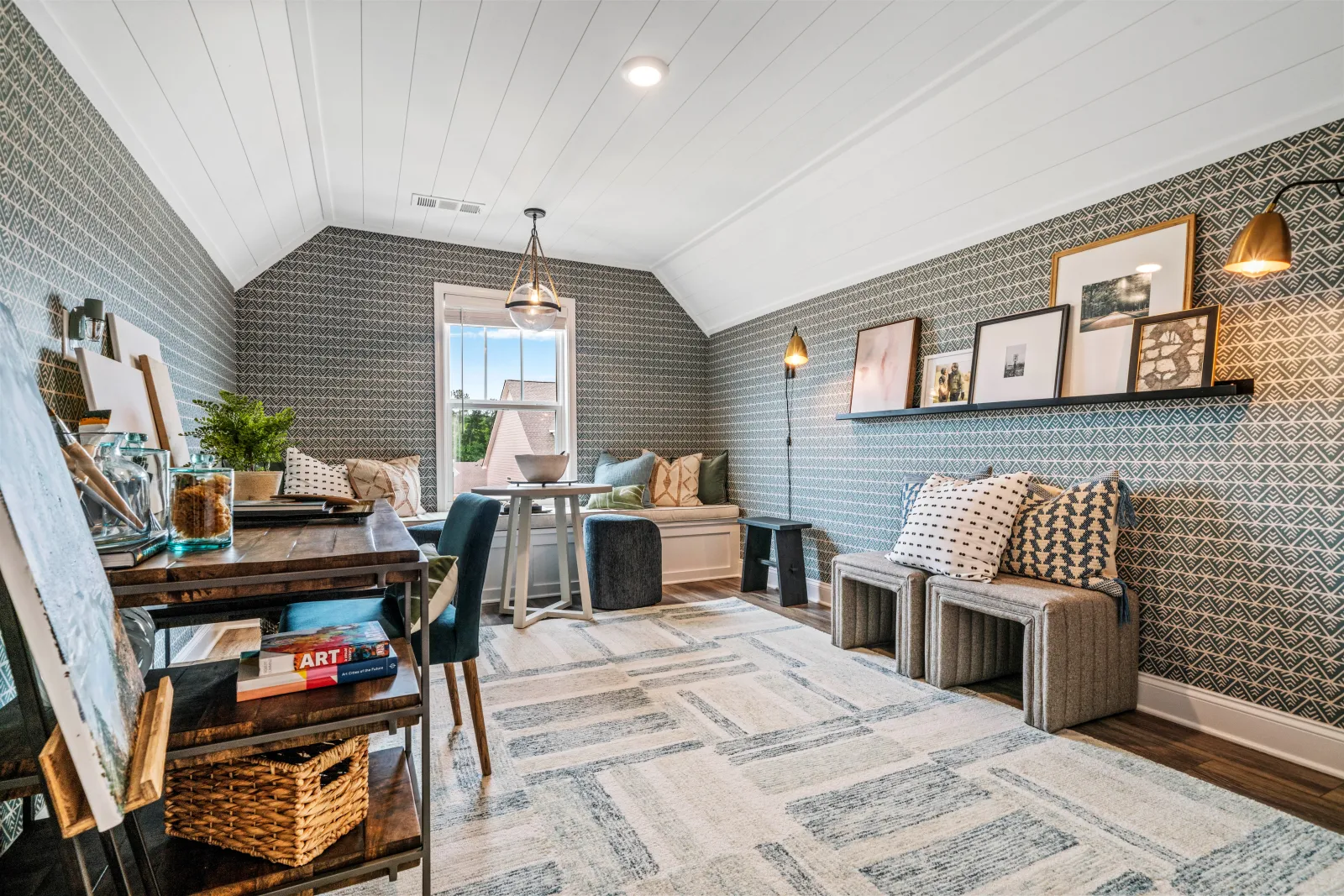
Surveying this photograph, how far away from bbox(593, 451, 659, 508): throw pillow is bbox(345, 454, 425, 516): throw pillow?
1.42 m

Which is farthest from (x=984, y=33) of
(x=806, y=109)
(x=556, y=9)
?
(x=556, y=9)

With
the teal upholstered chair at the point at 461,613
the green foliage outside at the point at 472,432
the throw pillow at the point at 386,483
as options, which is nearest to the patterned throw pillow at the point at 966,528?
the teal upholstered chair at the point at 461,613

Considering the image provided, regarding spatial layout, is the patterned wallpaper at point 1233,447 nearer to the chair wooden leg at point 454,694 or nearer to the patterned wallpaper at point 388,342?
the chair wooden leg at point 454,694

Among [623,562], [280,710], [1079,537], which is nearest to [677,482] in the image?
[623,562]

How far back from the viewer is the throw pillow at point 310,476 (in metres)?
4.08

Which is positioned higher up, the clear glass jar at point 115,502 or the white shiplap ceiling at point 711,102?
the white shiplap ceiling at point 711,102

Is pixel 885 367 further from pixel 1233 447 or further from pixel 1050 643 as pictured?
pixel 1050 643

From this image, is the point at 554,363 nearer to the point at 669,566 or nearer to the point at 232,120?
the point at 669,566

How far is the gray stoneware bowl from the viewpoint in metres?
3.86

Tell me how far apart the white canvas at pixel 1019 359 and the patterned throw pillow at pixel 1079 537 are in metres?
0.51

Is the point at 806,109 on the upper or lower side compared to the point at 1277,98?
upper

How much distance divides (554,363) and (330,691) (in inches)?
172

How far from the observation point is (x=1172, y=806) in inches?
75.5

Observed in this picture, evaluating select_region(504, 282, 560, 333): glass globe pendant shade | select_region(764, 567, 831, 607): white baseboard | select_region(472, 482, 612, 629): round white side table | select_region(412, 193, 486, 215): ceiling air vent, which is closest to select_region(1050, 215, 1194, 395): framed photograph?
select_region(764, 567, 831, 607): white baseboard
